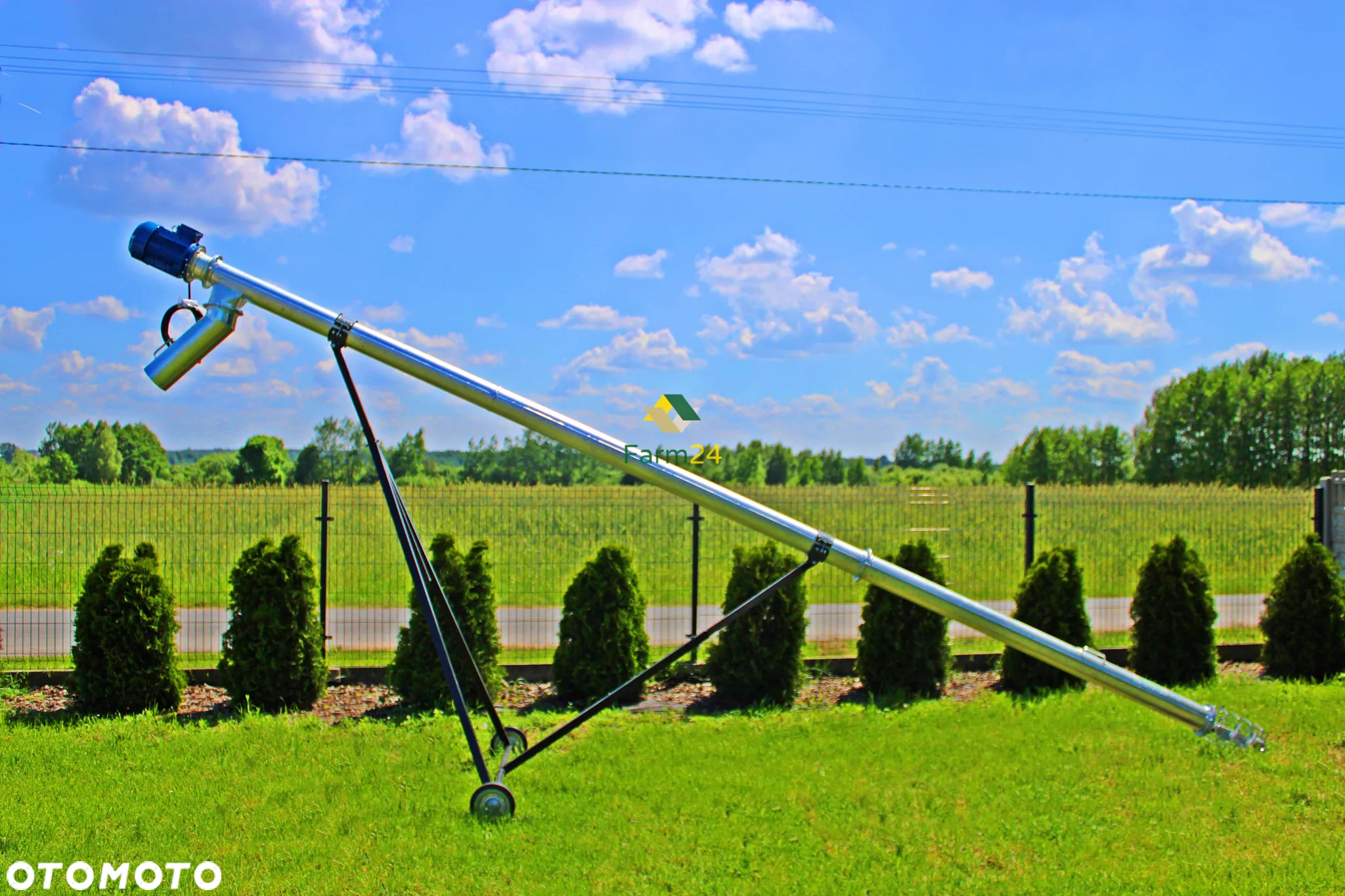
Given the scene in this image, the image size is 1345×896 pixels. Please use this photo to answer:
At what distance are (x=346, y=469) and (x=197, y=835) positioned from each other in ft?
59.6

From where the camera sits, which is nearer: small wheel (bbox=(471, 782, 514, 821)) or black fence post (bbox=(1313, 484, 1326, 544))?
small wheel (bbox=(471, 782, 514, 821))

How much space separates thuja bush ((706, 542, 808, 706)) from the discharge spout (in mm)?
3381

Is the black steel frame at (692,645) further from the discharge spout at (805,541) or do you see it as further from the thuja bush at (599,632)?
the thuja bush at (599,632)

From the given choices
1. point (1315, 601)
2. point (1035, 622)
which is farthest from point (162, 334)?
point (1315, 601)

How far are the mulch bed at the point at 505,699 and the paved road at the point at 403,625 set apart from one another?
1.16 meters

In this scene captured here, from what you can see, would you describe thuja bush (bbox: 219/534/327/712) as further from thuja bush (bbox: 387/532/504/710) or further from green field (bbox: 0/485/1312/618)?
green field (bbox: 0/485/1312/618)

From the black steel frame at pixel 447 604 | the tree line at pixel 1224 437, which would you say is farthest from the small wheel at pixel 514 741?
the tree line at pixel 1224 437

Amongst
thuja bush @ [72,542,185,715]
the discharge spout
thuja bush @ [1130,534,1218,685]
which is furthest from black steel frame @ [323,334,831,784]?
thuja bush @ [1130,534,1218,685]

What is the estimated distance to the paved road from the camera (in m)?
9.45

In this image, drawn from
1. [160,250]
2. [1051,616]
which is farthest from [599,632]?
[160,250]

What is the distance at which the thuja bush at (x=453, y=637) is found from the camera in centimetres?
684

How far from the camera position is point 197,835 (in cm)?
420

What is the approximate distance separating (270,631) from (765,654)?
12.9ft

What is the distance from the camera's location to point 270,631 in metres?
6.80
